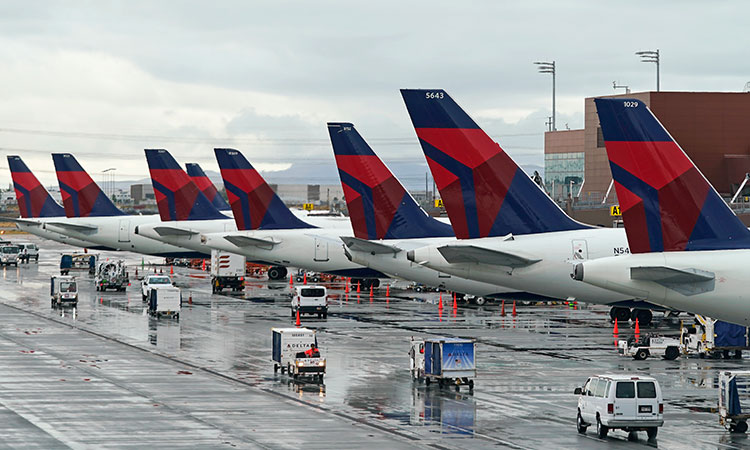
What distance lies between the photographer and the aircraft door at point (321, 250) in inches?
3324

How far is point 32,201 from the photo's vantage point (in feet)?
408

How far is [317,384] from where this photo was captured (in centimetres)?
4344

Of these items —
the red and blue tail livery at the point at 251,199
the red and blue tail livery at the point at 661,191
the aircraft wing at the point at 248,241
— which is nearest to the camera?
the red and blue tail livery at the point at 661,191

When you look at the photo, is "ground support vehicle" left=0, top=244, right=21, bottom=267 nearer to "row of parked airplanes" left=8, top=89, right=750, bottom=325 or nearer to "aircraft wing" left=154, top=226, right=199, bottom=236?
"aircraft wing" left=154, top=226, right=199, bottom=236

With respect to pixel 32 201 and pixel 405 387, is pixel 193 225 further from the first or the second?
pixel 405 387

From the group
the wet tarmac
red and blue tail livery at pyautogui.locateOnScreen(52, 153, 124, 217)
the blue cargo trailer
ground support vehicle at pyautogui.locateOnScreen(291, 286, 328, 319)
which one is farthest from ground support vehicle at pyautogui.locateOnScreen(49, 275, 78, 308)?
the blue cargo trailer

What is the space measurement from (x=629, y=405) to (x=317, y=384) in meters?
13.8

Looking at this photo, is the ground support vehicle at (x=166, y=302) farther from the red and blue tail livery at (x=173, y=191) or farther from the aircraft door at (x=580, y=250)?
the red and blue tail livery at (x=173, y=191)

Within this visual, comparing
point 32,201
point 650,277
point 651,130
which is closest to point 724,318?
point 650,277

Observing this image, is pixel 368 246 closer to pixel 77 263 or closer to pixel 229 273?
pixel 229 273

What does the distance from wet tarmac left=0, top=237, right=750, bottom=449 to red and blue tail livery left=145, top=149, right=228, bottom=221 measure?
2784 centimetres

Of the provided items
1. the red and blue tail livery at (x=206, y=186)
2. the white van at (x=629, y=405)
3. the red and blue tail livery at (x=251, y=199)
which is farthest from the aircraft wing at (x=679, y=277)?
the red and blue tail livery at (x=206, y=186)

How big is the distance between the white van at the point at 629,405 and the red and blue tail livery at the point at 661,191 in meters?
3.90

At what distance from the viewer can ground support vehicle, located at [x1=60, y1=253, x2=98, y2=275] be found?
115m
